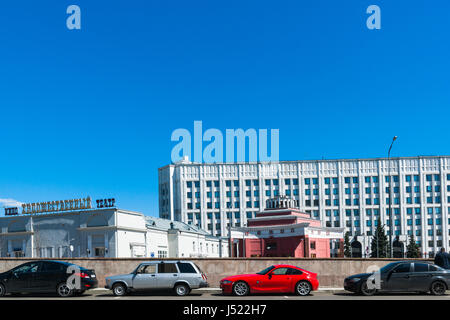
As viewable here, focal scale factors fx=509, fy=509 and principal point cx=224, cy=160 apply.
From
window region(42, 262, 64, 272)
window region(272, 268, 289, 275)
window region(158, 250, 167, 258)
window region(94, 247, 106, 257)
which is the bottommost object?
window region(158, 250, 167, 258)

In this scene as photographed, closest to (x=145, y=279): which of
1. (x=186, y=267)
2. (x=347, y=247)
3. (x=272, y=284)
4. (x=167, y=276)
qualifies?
(x=167, y=276)

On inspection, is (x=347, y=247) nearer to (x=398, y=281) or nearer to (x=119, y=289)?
(x=398, y=281)

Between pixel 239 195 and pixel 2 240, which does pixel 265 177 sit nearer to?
pixel 239 195

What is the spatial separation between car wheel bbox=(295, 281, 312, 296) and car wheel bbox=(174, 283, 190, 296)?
5.07 m

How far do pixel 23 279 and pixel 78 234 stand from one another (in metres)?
45.6

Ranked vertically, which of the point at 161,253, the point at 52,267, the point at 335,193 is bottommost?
the point at 161,253

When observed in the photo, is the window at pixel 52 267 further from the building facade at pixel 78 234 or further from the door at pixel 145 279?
the building facade at pixel 78 234

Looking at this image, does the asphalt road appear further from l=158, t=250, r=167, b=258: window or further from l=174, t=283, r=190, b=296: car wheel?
l=158, t=250, r=167, b=258: window

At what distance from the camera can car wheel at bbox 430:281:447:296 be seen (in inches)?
904

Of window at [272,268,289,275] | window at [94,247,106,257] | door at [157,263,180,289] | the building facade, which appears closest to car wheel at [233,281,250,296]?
window at [272,268,289,275]

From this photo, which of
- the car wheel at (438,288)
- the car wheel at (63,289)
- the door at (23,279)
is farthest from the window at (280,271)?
the door at (23,279)

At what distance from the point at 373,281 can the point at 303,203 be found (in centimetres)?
11492

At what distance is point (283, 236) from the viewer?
78438 mm
